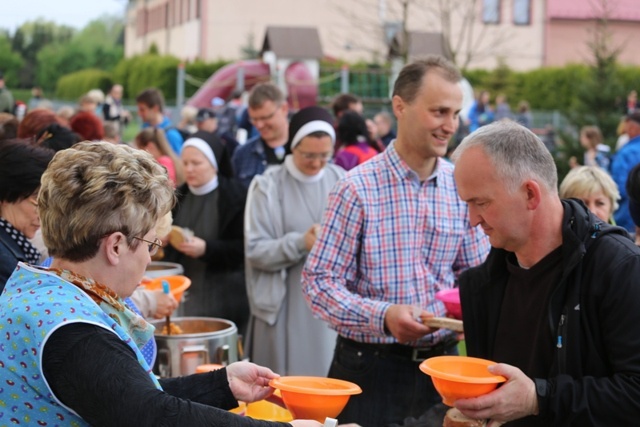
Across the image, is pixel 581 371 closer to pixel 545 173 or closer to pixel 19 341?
pixel 545 173

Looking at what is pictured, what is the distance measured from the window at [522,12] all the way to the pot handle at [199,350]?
47.0 meters

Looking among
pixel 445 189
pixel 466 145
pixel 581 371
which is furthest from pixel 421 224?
pixel 581 371

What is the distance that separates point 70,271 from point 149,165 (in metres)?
0.33

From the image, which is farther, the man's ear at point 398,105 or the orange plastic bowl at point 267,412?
the man's ear at point 398,105

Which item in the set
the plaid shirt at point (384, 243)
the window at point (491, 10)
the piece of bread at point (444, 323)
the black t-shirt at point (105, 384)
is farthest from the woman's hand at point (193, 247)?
the window at point (491, 10)

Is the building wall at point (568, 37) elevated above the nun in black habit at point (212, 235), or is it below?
above

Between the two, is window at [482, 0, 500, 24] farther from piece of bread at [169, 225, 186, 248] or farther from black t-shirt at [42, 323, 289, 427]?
black t-shirt at [42, 323, 289, 427]

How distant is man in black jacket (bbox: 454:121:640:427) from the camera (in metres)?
2.53

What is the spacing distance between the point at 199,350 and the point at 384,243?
37.5 inches

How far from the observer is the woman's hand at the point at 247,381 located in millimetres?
2635

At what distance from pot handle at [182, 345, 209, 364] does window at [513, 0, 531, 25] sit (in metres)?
47.0

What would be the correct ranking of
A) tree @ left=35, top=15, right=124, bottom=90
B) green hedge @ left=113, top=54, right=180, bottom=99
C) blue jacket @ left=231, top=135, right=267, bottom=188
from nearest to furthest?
blue jacket @ left=231, top=135, right=267, bottom=188
green hedge @ left=113, top=54, right=180, bottom=99
tree @ left=35, top=15, right=124, bottom=90

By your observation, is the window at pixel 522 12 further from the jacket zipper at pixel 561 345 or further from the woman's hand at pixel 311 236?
the jacket zipper at pixel 561 345

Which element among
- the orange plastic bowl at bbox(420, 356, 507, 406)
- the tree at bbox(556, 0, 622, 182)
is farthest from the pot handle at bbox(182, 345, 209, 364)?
the tree at bbox(556, 0, 622, 182)
